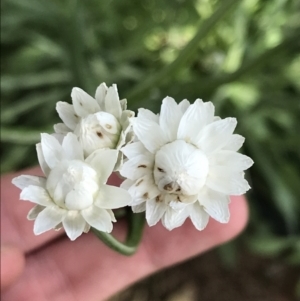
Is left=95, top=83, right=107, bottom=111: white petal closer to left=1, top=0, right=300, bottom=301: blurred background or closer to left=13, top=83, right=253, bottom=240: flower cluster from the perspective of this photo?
left=13, top=83, right=253, bottom=240: flower cluster

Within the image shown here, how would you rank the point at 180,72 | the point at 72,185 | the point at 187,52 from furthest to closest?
the point at 180,72
the point at 187,52
the point at 72,185

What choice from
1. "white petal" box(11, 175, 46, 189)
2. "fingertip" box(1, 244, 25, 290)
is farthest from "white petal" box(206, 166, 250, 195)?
"fingertip" box(1, 244, 25, 290)

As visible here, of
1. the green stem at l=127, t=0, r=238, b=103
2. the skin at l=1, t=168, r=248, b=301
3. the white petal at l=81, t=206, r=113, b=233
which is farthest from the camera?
the skin at l=1, t=168, r=248, b=301

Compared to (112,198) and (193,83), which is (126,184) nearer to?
(112,198)

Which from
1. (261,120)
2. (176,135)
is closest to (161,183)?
(176,135)

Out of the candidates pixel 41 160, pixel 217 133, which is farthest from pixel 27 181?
pixel 217 133
